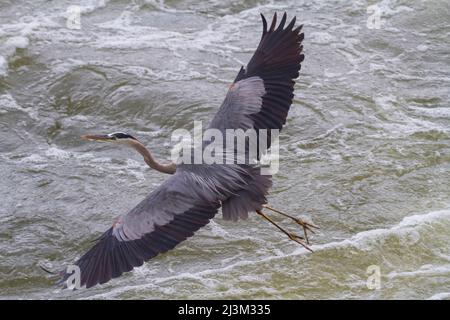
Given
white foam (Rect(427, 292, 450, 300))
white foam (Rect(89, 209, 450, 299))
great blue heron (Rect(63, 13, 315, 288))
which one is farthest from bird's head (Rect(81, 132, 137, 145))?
white foam (Rect(427, 292, 450, 300))

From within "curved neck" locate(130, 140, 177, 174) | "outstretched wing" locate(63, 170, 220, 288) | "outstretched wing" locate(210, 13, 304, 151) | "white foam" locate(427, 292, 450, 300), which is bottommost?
"white foam" locate(427, 292, 450, 300)

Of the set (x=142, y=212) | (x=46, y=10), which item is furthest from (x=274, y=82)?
(x=46, y=10)

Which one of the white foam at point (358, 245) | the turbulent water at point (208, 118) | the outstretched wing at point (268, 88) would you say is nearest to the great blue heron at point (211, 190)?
the outstretched wing at point (268, 88)

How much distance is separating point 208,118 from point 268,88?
1886 mm

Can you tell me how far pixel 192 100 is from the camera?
833 centimetres

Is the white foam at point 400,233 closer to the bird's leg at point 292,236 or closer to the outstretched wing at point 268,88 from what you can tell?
the bird's leg at point 292,236

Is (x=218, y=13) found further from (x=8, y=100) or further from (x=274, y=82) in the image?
(x=274, y=82)

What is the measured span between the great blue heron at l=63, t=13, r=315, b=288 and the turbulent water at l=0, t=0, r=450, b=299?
455 mm

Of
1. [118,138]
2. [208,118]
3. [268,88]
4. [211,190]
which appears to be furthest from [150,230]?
[208,118]

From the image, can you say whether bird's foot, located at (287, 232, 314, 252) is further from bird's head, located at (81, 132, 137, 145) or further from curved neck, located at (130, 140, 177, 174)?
bird's head, located at (81, 132, 137, 145)

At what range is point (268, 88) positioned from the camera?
20.4 ft

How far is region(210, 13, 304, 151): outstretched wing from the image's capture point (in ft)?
20.2

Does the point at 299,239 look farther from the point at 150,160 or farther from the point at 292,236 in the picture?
the point at 150,160

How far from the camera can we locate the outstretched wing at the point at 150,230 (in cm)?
505
